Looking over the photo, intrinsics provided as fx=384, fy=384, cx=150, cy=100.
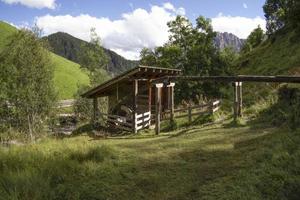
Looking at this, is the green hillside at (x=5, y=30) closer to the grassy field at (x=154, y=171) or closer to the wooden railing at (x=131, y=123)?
the wooden railing at (x=131, y=123)

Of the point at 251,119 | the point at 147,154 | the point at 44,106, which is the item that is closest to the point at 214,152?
the point at 147,154

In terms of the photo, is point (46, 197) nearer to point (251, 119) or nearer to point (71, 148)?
point (71, 148)

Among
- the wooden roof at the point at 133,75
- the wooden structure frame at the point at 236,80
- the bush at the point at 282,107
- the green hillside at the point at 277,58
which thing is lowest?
the bush at the point at 282,107

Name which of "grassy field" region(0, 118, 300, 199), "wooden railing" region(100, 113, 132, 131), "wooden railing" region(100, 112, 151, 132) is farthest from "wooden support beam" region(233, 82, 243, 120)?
"wooden railing" region(100, 113, 132, 131)

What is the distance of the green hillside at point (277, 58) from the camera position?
127 feet

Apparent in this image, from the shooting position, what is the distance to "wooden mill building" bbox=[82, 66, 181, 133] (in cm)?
2417

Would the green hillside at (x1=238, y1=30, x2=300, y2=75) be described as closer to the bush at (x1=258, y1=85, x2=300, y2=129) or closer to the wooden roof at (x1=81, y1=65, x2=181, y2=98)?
the wooden roof at (x1=81, y1=65, x2=181, y2=98)

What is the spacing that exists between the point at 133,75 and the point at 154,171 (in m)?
15.8

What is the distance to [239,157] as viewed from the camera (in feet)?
31.1

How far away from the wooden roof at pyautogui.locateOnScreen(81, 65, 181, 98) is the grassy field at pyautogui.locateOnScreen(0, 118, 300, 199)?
12.9 metres

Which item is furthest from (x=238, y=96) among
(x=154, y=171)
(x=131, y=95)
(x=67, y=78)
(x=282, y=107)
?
(x=67, y=78)

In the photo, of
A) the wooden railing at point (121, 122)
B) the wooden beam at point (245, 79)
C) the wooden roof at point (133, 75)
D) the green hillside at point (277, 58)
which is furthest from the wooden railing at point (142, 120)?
the green hillside at point (277, 58)

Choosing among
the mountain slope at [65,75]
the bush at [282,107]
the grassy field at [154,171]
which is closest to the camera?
the grassy field at [154,171]

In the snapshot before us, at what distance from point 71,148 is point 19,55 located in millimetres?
30402
